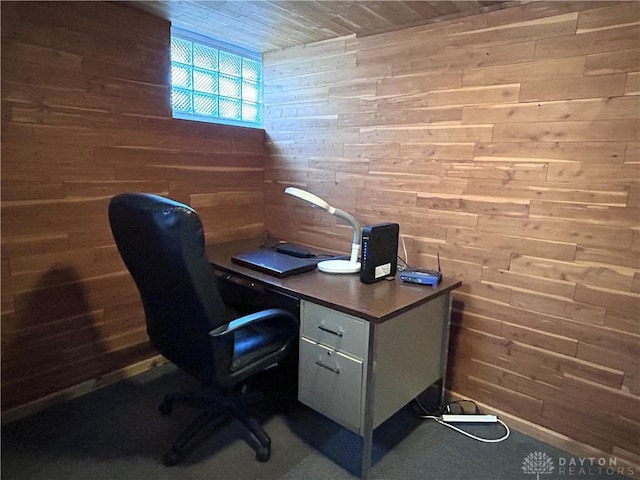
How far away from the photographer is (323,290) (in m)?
1.85

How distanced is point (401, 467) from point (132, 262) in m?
1.41

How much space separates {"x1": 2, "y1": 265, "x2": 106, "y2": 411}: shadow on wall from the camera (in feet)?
6.52

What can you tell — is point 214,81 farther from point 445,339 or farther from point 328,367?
point 445,339

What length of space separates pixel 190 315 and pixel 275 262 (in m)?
0.67

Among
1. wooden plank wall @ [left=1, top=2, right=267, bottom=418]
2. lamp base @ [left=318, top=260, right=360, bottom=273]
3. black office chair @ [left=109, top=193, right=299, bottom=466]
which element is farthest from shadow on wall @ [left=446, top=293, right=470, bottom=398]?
wooden plank wall @ [left=1, top=2, right=267, bottom=418]

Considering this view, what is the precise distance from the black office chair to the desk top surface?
165mm

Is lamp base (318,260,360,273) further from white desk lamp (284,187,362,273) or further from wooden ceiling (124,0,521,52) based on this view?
wooden ceiling (124,0,521,52)

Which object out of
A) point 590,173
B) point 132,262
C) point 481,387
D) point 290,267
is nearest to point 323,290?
point 290,267

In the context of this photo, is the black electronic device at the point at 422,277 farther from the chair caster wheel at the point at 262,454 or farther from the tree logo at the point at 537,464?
the chair caster wheel at the point at 262,454

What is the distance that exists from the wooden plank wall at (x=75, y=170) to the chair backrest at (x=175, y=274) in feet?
2.14

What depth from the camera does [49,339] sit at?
210 centimetres

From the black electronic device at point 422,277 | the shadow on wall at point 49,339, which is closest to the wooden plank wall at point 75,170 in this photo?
the shadow on wall at point 49,339

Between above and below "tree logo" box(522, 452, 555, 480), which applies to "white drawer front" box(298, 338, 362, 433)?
above

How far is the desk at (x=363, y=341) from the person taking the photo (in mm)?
1661
